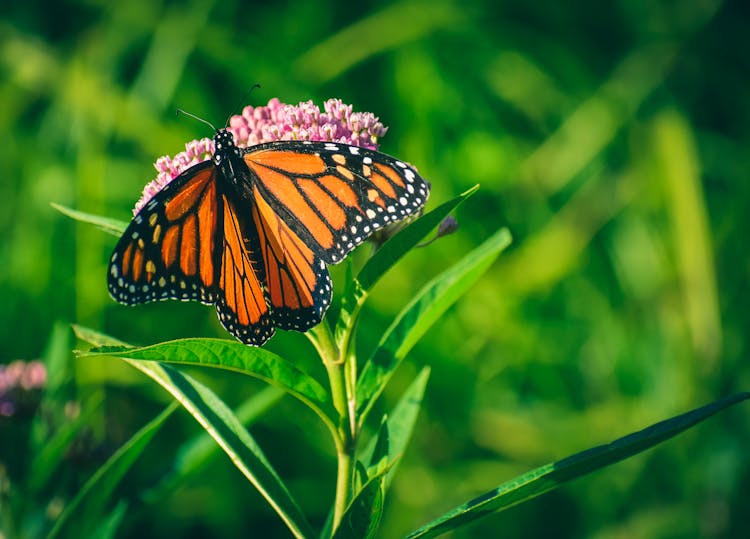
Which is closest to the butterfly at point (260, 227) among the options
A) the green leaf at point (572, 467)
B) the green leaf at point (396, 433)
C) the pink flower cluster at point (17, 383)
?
the green leaf at point (396, 433)

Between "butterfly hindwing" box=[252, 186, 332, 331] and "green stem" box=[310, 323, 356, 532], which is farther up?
"butterfly hindwing" box=[252, 186, 332, 331]

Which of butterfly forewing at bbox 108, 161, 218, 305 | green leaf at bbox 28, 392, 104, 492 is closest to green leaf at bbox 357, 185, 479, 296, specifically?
butterfly forewing at bbox 108, 161, 218, 305

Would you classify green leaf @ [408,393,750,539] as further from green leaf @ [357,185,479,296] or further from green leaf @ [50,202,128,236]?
green leaf @ [50,202,128,236]

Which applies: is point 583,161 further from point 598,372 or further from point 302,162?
point 302,162

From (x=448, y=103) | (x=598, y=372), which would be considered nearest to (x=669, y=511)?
(x=598, y=372)

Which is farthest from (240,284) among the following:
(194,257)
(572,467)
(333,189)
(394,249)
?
→ (572,467)

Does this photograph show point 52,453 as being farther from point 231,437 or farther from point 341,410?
point 341,410
